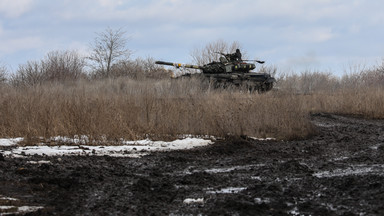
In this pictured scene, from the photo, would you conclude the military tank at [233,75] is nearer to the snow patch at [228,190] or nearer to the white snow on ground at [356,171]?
the white snow on ground at [356,171]

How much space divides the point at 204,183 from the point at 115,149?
3.21 m

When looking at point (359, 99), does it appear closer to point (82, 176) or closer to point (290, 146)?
point (290, 146)

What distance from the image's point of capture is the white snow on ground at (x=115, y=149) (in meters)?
7.79

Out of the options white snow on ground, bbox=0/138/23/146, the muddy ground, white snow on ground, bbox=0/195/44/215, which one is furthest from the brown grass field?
white snow on ground, bbox=0/195/44/215

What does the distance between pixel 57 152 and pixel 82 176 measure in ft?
6.98

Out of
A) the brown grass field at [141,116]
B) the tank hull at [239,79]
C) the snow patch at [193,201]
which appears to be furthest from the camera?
the tank hull at [239,79]

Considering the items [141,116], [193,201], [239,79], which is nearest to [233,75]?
[239,79]

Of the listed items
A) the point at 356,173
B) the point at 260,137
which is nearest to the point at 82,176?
the point at 356,173

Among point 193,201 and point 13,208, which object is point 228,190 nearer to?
point 193,201

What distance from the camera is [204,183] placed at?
5.66 m

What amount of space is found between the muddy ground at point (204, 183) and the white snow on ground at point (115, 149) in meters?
0.42

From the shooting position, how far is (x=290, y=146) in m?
9.80

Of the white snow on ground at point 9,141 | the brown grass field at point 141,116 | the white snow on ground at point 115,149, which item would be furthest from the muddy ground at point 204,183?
the brown grass field at point 141,116

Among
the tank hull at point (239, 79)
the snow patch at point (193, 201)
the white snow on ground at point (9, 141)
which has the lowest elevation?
the snow patch at point (193, 201)
